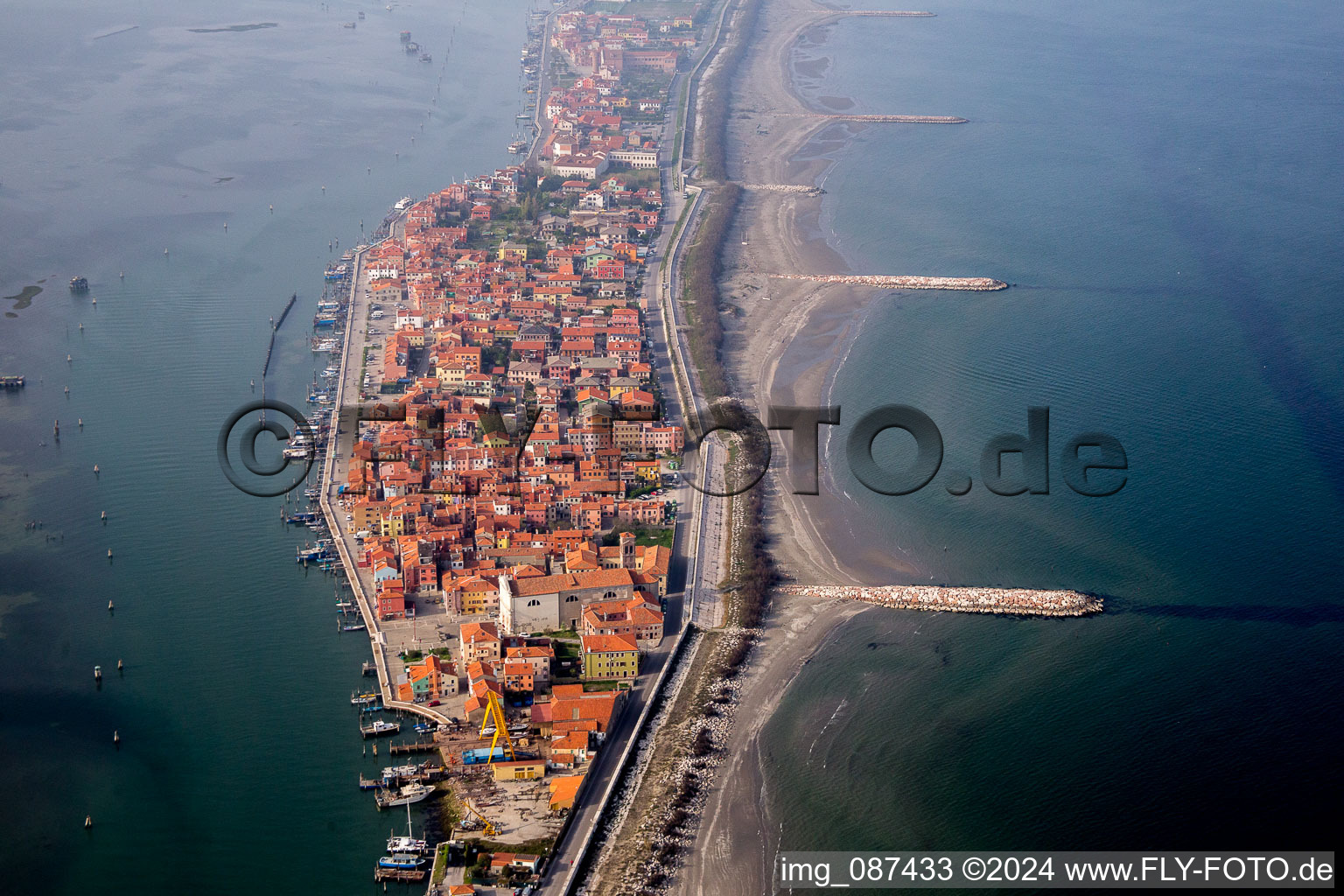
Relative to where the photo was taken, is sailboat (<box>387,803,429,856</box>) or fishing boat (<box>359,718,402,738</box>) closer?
sailboat (<box>387,803,429,856</box>)

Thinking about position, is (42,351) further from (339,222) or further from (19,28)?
(19,28)

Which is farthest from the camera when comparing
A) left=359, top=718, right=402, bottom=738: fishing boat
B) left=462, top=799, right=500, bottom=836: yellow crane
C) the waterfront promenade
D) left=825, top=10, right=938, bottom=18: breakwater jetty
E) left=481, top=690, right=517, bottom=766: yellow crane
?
left=825, top=10, right=938, bottom=18: breakwater jetty

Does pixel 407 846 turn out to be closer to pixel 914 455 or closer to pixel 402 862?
pixel 402 862

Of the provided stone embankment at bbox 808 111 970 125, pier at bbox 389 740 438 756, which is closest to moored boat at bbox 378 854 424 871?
pier at bbox 389 740 438 756

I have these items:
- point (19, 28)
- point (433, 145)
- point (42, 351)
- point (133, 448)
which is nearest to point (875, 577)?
point (133, 448)

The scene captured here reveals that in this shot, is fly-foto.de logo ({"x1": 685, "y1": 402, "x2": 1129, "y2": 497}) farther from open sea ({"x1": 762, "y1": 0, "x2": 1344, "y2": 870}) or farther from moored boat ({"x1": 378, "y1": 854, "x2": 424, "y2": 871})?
moored boat ({"x1": 378, "y1": 854, "x2": 424, "y2": 871})

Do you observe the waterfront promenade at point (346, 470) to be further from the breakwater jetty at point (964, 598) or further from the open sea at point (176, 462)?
the breakwater jetty at point (964, 598)
